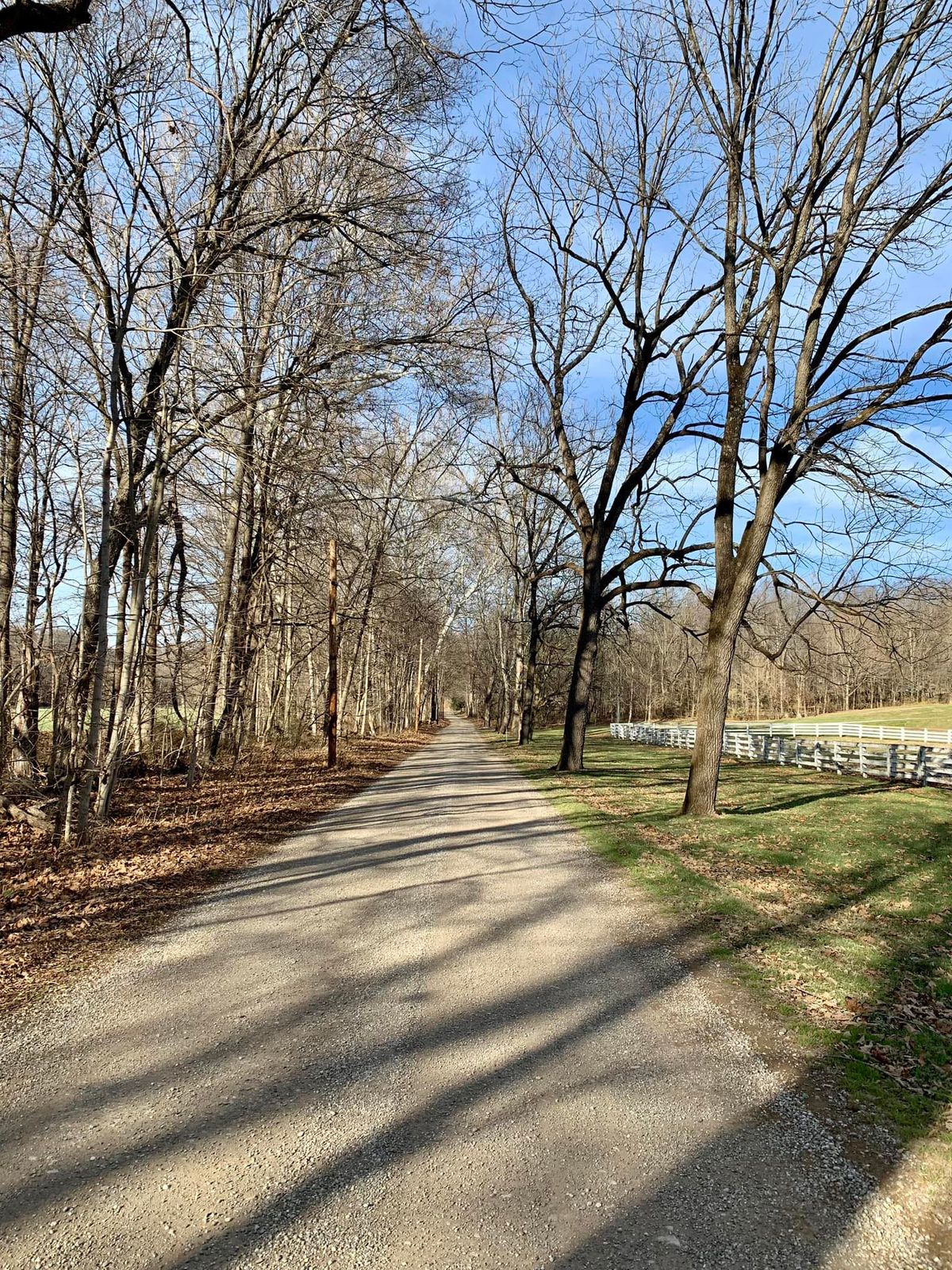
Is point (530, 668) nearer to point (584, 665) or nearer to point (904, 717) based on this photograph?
point (584, 665)

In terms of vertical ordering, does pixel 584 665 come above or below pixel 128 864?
above

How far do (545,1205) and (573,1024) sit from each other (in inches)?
59.7

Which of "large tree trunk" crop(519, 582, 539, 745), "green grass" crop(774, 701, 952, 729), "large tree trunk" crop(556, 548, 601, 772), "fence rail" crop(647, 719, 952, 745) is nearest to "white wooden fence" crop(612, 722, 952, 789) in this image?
"fence rail" crop(647, 719, 952, 745)

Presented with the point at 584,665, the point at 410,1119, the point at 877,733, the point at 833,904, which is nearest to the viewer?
the point at 410,1119

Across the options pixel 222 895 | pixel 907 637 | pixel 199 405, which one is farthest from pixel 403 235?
pixel 907 637

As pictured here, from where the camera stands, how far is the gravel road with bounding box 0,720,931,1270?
2449 millimetres

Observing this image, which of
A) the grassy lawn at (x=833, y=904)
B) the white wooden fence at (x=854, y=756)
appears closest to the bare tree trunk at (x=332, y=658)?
the grassy lawn at (x=833, y=904)

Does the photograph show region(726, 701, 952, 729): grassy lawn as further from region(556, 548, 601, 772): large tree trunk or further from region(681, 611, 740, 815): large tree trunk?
region(681, 611, 740, 815): large tree trunk

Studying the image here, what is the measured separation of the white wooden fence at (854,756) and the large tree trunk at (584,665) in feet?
24.1

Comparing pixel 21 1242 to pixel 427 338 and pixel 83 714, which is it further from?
pixel 427 338

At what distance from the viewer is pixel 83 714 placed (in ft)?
30.0

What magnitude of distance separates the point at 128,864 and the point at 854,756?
2005cm

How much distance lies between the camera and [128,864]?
7621 millimetres

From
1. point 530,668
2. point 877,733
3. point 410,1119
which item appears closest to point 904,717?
point 877,733
